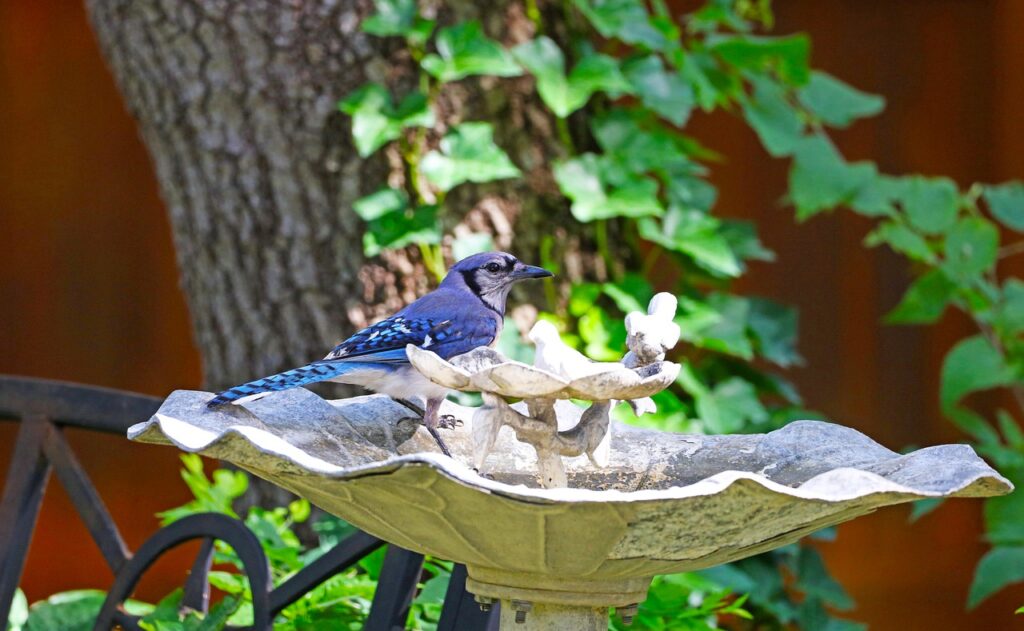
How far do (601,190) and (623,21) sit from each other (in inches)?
17.1

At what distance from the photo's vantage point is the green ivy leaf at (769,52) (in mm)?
3225

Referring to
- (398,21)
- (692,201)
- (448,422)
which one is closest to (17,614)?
(448,422)

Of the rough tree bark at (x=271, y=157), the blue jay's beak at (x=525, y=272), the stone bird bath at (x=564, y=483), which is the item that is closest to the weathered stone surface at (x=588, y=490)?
the stone bird bath at (x=564, y=483)

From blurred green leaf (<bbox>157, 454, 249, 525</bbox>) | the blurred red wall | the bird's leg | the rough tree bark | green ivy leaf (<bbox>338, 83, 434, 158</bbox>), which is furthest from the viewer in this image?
the blurred red wall

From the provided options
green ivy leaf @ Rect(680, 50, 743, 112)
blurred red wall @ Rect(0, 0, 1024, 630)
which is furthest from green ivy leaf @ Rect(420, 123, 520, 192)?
blurred red wall @ Rect(0, 0, 1024, 630)

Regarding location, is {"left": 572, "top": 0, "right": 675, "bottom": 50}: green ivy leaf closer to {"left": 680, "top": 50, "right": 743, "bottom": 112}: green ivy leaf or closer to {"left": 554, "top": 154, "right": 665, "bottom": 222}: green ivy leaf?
{"left": 680, "top": 50, "right": 743, "bottom": 112}: green ivy leaf

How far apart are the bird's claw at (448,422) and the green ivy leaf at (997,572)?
1651 mm

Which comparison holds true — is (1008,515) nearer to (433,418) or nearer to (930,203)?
(930,203)

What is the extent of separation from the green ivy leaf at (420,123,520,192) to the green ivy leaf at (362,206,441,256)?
0.28ft

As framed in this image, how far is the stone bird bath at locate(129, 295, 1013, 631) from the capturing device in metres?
1.28

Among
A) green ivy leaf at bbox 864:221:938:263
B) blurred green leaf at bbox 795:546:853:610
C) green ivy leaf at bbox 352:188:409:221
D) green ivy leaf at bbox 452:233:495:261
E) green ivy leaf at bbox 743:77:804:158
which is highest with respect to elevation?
green ivy leaf at bbox 743:77:804:158

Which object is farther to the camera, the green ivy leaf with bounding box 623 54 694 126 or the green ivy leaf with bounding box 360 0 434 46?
the green ivy leaf with bounding box 623 54 694 126

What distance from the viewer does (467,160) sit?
291 centimetres

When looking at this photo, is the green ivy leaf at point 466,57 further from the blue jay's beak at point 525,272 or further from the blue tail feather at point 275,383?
the blue tail feather at point 275,383
